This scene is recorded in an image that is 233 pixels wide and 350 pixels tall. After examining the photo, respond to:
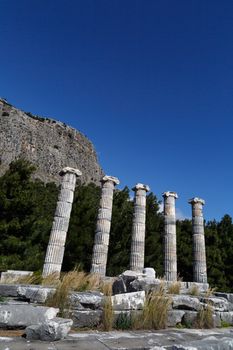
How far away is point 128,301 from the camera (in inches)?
281

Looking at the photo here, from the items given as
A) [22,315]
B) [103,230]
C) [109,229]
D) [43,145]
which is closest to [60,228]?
[103,230]

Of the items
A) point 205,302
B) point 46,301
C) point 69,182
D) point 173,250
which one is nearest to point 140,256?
point 173,250

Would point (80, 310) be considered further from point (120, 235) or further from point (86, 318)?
point (120, 235)

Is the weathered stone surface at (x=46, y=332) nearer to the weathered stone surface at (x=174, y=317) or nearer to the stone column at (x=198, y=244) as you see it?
the weathered stone surface at (x=174, y=317)

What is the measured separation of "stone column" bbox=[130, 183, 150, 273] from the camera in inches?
768

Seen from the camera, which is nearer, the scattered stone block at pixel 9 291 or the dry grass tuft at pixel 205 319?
the dry grass tuft at pixel 205 319

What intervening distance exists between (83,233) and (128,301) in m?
15.2

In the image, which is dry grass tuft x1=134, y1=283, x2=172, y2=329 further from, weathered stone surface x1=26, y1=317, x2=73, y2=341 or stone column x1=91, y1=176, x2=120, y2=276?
stone column x1=91, y1=176, x2=120, y2=276

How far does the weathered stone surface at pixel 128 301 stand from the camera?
698cm

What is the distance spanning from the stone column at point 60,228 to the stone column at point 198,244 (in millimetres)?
10212

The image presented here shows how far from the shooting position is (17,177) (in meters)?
19.1

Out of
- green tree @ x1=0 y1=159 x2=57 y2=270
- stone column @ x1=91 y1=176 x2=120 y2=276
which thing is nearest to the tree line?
green tree @ x1=0 y1=159 x2=57 y2=270

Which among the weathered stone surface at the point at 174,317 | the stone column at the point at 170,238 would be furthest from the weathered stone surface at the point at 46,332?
the stone column at the point at 170,238

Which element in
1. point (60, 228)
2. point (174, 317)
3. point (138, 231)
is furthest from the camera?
point (138, 231)
